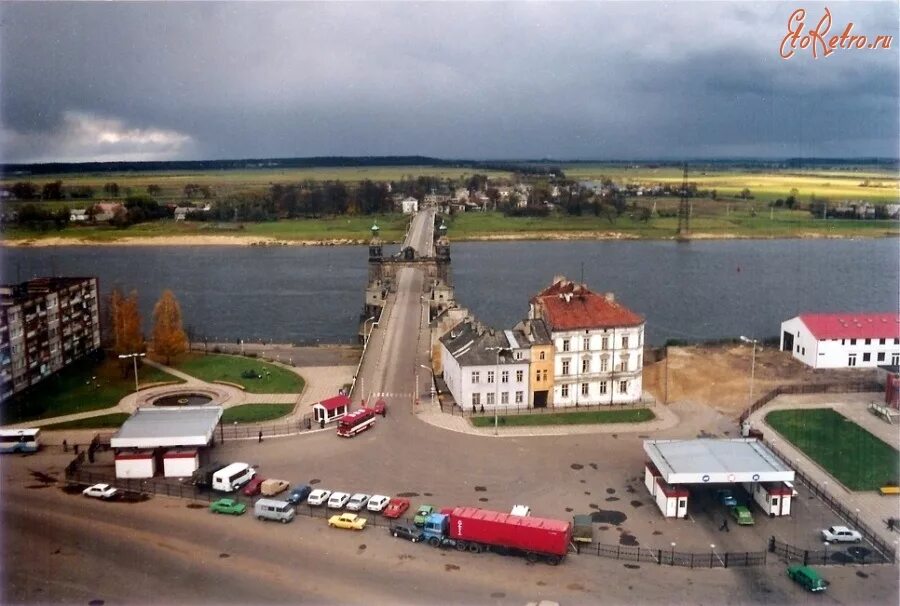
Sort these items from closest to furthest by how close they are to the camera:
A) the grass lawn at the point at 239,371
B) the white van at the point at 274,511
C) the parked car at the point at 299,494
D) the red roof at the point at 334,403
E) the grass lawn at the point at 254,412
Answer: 1. the white van at the point at 274,511
2. the parked car at the point at 299,494
3. the red roof at the point at 334,403
4. the grass lawn at the point at 254,412
5. the grass lawn at the point at 239,371

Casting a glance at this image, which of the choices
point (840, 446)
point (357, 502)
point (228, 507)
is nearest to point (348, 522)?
point (357, 502)

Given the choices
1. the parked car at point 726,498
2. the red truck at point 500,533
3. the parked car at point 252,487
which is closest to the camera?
the red truck at point 500,533

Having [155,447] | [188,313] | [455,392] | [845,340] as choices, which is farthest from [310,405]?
[188,313]

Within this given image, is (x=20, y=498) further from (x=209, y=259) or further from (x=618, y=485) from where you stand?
(x=209, y=259)

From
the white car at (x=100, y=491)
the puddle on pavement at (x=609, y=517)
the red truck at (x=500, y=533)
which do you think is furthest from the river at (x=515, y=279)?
the red truck at (x=500, y=533)

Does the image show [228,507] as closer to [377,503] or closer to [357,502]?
[357,502]

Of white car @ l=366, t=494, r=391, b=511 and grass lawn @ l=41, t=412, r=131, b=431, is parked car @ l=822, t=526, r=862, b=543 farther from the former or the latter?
grass lawn @ l=41, t=412, r=131, b=431

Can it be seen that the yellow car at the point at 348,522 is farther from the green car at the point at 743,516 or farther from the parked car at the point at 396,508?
the green car at the point at 743,516

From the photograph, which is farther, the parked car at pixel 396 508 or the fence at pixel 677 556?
the parked car at pixel 396 508
